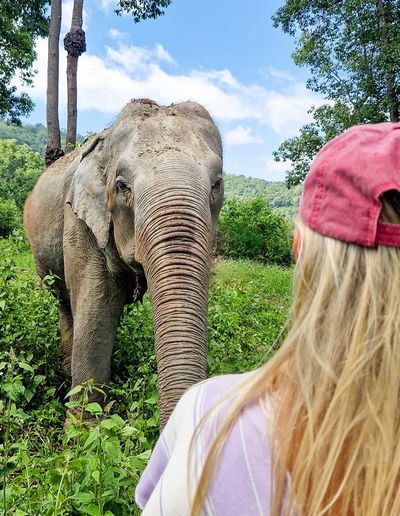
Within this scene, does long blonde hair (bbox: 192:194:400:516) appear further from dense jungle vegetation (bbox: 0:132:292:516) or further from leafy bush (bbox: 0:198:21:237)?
leafy bush (bbox: 0:198:21:237)

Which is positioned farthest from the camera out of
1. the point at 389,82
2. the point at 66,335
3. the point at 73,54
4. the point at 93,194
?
the point at 389,82

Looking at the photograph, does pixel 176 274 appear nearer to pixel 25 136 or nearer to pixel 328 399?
pixel 328 399

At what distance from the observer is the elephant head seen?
2.96 metres

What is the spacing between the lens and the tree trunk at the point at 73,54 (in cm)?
1189

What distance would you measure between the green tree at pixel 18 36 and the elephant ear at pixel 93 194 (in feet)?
56.7

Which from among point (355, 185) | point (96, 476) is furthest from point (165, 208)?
point (355, 185)

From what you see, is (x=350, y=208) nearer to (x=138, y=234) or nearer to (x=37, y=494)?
(x=37, y=494)

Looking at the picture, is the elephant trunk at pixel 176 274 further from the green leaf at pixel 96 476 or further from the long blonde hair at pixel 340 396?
the long blonde hair at pixel 340 396

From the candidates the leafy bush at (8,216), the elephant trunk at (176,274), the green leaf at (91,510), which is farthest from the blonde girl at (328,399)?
the leafy bush at (8,216)

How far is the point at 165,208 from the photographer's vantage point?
10.8ft

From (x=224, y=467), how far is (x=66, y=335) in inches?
188

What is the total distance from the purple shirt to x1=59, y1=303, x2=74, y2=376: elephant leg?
14.2 feet

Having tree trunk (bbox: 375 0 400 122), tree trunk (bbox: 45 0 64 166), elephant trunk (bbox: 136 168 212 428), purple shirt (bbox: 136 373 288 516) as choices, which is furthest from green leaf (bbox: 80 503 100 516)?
tree trunk (bbox: 375 0 400 122)

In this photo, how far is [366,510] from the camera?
931mm
